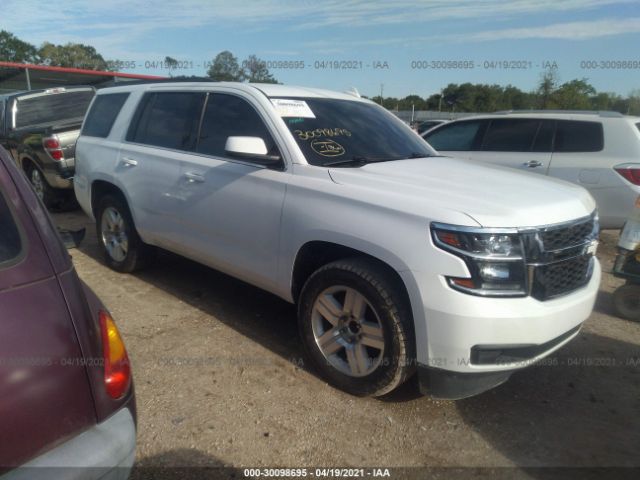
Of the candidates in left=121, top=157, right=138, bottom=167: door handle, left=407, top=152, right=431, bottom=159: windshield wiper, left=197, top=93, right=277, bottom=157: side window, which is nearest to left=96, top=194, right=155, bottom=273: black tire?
left=121, top=157, right=138, bottom=167: door handle

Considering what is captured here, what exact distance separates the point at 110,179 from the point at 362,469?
11.7ft

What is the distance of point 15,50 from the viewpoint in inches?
2633

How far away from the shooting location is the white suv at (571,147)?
5605 mm

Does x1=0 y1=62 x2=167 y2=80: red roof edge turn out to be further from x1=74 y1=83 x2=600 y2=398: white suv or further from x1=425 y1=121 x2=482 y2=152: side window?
x1=74 y1=83 x2=600 y2=398: white suv

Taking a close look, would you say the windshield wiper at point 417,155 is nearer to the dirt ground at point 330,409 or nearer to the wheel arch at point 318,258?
the wheel arch at point 318,258

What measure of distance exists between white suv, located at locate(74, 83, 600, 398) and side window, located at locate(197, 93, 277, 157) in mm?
12

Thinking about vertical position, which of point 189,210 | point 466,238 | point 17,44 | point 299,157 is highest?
point 17,44

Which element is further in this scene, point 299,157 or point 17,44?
point 17,44

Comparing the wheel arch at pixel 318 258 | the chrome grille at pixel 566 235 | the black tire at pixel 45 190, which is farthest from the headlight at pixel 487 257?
the black tire at pixel 45 190

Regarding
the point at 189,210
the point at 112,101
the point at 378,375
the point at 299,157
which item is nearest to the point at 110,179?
the point at 112,101

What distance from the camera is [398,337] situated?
2623 millimetres

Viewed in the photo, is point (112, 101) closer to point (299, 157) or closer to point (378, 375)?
point (299, 157)

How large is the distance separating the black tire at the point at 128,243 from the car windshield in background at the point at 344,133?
6.75ft

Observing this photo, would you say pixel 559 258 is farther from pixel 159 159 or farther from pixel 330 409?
pixel 159 159
